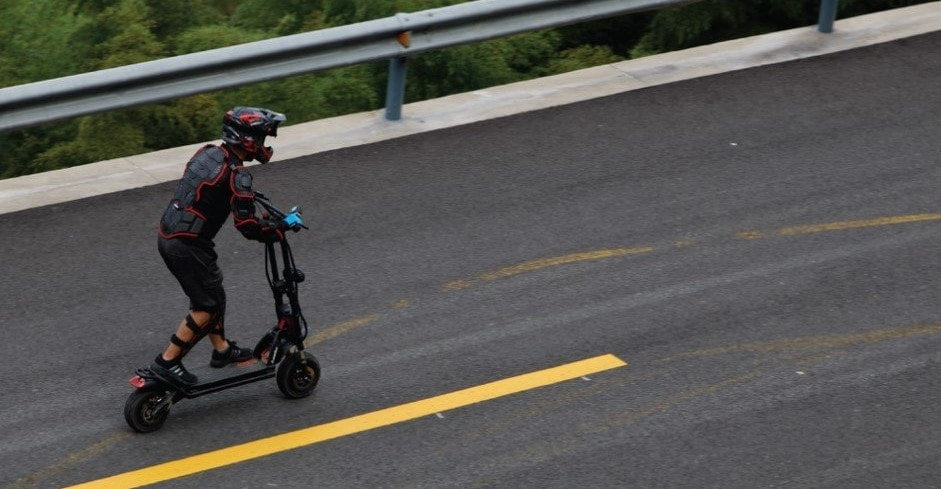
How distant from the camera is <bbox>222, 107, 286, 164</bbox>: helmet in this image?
748 cm

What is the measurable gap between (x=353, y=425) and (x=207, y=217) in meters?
1.41

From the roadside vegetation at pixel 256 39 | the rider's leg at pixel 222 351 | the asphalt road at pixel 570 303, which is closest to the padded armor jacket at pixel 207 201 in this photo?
the rider's leg at pixel 222 351

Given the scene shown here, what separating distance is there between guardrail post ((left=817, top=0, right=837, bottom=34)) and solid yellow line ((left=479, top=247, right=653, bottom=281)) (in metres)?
4.68

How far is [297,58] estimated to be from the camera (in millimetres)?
11055

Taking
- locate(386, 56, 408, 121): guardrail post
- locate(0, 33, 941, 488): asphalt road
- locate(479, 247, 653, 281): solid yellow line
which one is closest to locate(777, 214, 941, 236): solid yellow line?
locate(0, 33, 941, 488): asphalt road

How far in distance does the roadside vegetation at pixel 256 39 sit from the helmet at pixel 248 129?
5.36m

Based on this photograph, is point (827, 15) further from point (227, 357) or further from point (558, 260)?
point (227, 357)

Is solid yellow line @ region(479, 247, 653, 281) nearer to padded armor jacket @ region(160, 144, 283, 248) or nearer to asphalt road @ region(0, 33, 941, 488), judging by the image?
asphalt road @ region(0, 33, 941, 488)

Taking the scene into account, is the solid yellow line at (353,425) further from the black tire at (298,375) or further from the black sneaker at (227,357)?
the black sneaker at (227,357)

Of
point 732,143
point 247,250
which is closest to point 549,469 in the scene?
point 247,250

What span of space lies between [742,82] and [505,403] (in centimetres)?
541

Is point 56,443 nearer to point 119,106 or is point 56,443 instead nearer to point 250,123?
point 250,123

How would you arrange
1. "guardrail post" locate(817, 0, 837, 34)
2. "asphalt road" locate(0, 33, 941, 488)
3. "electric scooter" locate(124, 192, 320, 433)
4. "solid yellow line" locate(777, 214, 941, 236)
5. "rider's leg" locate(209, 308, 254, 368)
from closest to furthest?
"asphalt road" locate(0, 33, 941, 488) < "electric scooter" locate(124, 192, 320, 433) < "rider's leg" locate(209, 308, 254, 368) < "solid yellow line" locate(777, 214, 941, 236) < "guardrail post" locate(817, 0, 837, 34)

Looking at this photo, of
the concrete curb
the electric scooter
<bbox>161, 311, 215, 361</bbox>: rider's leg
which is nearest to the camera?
the electric scooter
